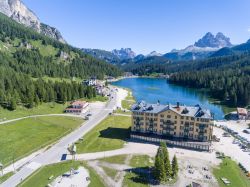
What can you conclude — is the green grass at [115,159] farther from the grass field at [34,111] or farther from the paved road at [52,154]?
the grass field at [34,111]

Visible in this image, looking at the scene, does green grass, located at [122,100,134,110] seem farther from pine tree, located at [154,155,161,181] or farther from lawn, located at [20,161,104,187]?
pine tree, located at [154,155,161,181]

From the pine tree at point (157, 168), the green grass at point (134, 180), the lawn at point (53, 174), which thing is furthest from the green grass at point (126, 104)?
the pine tree at point (157, 168)

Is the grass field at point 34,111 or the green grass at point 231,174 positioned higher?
the grass field at point 34,111

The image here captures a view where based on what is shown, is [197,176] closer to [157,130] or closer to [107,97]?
[157,130]

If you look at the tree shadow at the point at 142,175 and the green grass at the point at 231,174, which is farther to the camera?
the green grass at the point at 231,174

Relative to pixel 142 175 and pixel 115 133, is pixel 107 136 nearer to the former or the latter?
pixel 115 133


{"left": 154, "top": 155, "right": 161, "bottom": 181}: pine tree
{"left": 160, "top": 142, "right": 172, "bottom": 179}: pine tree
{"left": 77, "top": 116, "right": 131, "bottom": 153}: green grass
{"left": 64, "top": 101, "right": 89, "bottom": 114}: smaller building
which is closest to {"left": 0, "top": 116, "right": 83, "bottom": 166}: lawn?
{"left": 64, "top": 101, "right": 89, "bottom": 114}: smaller building

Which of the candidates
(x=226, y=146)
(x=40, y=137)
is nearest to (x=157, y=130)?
(x=226, y=146)
